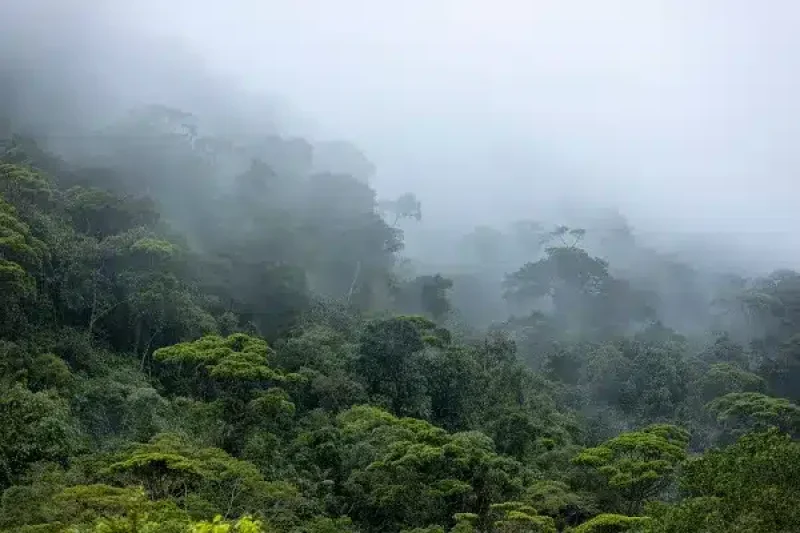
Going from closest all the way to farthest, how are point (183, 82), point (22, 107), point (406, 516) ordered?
point (406, 516) → point (22, 107) → point (183, 82)

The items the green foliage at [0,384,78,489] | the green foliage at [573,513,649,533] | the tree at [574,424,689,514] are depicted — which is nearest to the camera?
the green foliage at [573,513,649,533]

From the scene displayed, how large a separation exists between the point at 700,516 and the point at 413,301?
140 feet

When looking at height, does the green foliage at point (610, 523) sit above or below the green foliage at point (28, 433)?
above

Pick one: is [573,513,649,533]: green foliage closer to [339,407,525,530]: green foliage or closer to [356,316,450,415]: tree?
[339,407,525,530]: green foliage

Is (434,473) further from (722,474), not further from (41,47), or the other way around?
(41,47)

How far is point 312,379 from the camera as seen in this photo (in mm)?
31531

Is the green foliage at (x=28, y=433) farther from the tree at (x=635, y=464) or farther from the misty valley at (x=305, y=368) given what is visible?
the tree at (x=635, y=464)

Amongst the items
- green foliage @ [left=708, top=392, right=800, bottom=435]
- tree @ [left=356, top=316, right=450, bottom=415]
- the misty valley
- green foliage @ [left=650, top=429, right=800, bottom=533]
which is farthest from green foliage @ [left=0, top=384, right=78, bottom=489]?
green foliage @ [left=708, top=392, right=800, bottom=435]

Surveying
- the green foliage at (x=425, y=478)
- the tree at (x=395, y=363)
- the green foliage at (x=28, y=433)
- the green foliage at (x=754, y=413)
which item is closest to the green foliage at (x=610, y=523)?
the green foliage at (x=425, y=478)

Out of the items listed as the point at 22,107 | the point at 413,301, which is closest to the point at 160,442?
the point at 413,301

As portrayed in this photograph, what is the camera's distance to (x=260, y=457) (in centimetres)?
2370

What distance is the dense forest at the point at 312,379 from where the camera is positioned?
60.4ft

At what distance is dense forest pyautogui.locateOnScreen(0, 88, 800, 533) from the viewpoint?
1841 cm

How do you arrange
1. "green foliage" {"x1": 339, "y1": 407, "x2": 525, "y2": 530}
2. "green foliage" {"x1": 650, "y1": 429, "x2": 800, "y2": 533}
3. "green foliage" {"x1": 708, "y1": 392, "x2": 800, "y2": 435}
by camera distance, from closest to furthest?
1. "green foliage" {"x1": 650, "y1": 429, "x2": 800, "y2": 533}
2. "green foliage" {"x1": 339, "y1": 407, "x2": 525, "y2": 530}
3. "green foliage" {"x1": 708, "y1": 392, "x2": 800, "y2": 435}
